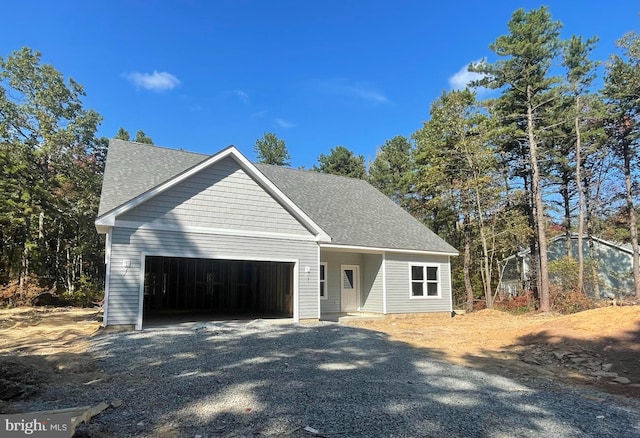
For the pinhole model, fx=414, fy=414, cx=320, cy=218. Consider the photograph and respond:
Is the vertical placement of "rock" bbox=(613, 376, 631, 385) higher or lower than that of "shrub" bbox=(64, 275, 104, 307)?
lower

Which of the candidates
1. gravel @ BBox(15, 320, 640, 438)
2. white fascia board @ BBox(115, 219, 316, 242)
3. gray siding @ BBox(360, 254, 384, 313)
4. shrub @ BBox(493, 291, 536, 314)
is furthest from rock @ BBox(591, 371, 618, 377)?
shrub @ BBox(493, 291, 536, 314)

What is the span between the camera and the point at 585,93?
2470 cm

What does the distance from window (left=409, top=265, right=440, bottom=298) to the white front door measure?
2.31m

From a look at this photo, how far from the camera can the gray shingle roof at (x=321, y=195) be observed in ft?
43.7

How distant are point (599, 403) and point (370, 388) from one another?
3202 mm

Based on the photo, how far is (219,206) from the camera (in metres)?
12.3

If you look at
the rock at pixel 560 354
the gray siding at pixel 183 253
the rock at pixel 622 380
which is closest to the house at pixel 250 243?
the gray siding at pixel 183 253

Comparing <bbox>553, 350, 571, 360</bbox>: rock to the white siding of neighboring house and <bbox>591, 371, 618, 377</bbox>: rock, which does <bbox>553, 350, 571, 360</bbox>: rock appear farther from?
the white siding of neighboring house

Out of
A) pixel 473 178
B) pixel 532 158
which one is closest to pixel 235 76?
pixel 473 178

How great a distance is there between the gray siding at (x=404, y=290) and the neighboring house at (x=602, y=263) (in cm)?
1117

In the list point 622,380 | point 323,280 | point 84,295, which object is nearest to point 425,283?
point 323,280

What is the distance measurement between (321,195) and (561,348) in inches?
467

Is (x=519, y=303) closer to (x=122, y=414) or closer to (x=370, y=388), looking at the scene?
(x=370, y=388)

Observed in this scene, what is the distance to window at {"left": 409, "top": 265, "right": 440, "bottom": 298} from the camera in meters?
17.6
